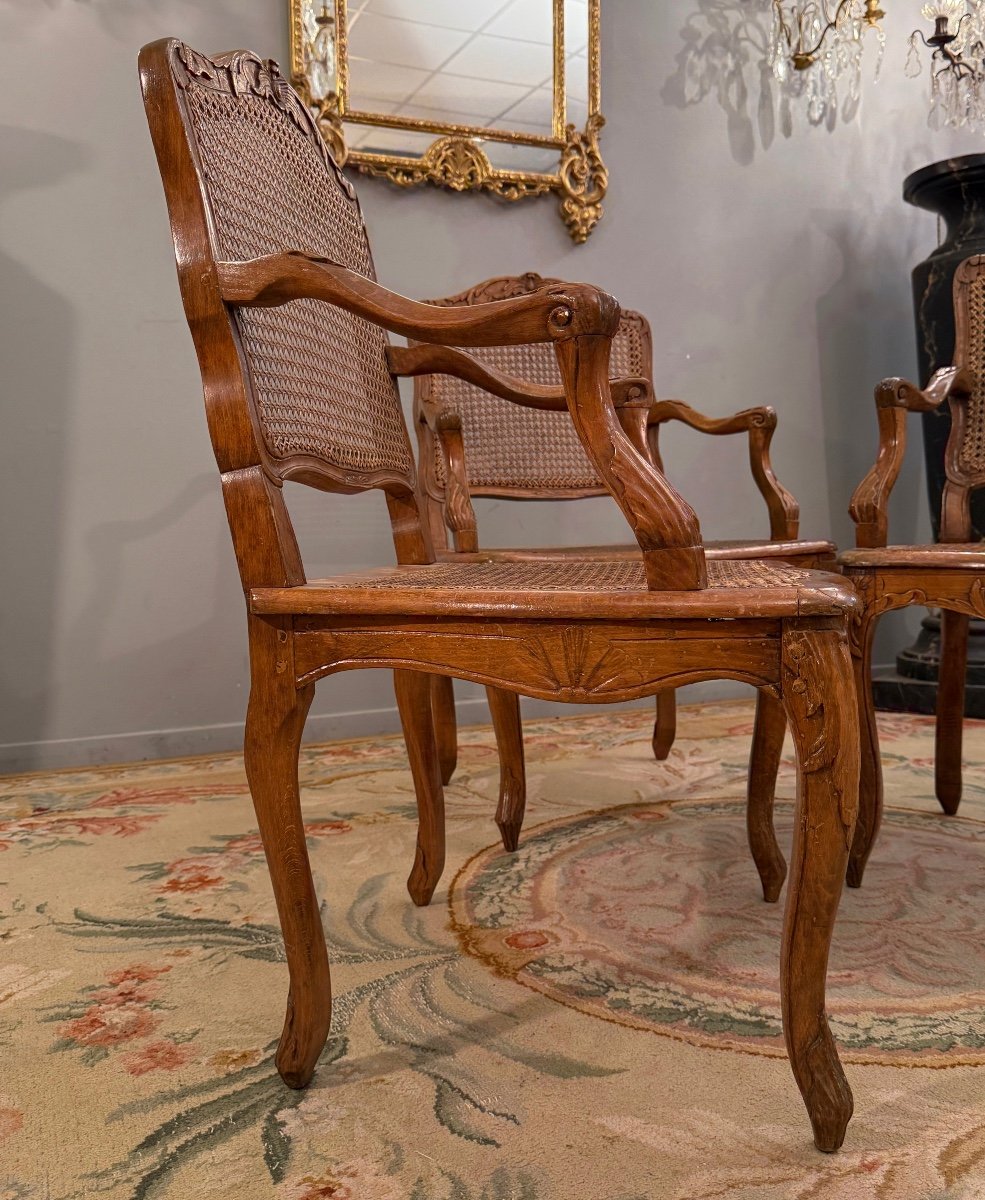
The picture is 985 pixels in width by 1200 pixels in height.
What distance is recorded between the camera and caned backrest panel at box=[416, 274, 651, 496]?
2.06m

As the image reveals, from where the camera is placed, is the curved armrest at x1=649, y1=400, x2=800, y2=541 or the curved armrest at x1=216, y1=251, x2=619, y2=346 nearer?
the curved armrest at x1=216, y1=251, x2=619, y2=346

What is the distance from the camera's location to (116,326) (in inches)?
92.4

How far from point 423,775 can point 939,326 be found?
2215 millimetres

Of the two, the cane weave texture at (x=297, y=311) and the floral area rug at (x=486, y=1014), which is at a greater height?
the cane weave texture at (x=297, y=311)

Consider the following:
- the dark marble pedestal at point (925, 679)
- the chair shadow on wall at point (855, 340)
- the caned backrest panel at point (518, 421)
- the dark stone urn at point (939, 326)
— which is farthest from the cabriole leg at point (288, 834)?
the chair shadow on wall at point (855, 340)

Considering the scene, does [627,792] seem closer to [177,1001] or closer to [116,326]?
[177,1001]

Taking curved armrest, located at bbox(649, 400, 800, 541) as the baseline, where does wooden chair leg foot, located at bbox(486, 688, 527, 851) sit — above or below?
below

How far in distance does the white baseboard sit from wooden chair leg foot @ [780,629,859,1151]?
1.44 metres

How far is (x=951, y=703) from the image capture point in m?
1.72

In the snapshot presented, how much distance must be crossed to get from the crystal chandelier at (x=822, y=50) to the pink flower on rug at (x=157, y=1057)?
9.99ft

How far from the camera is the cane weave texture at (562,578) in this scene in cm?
87

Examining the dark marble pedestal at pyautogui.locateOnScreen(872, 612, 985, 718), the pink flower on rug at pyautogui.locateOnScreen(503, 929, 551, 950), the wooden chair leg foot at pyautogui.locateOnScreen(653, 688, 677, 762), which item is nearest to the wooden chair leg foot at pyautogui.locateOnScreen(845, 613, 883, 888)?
the pink flower on rug at pyautogui.locateOnScreen(503, 929, 551, 950)

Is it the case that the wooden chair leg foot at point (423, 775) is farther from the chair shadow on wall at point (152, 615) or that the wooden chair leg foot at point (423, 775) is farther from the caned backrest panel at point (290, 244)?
the chair shadow on wall at point (152, 615)

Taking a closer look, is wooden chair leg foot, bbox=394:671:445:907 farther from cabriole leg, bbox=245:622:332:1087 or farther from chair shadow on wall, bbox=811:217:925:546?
chair shadow on wall, bbox=811:217:925:546
